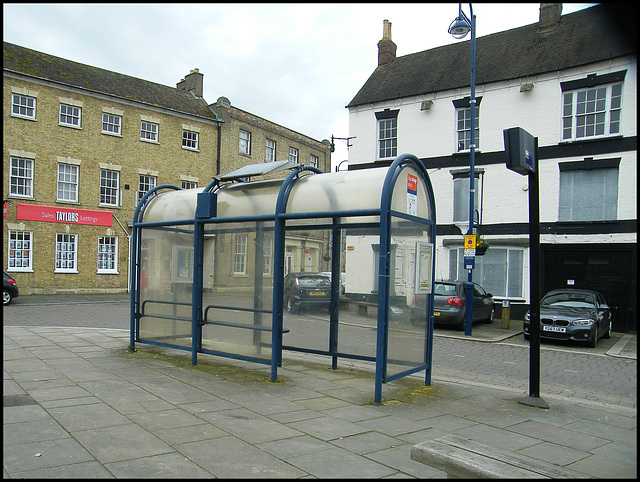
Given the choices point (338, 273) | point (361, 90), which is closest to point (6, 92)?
point (361, 90)

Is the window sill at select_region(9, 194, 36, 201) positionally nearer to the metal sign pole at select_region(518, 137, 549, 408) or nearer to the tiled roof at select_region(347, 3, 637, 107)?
the tiled roof at select_region(347, 3, 637, 107)

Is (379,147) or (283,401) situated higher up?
(379,147)

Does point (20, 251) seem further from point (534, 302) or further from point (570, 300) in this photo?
point (534, 302)

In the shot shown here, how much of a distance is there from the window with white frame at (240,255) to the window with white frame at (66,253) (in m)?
20.7

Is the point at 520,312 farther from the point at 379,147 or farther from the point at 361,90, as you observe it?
the point at 361,90

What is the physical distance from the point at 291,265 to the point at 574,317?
335 inches

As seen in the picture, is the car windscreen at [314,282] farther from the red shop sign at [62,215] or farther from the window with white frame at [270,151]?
the window with white frame at [270,151]

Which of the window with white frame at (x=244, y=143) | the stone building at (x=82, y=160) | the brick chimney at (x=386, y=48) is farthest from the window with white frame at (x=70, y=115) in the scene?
the brick chimney at (x=386, y=48)

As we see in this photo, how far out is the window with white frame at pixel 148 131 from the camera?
29.4 m

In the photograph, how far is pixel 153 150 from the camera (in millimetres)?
29781

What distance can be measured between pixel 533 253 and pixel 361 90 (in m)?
20.0

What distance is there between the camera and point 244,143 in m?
35.6

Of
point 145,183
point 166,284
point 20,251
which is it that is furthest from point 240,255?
point 145,183

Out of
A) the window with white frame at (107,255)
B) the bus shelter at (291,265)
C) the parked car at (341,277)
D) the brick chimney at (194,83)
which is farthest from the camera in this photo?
the brick chimney at (194,83)
